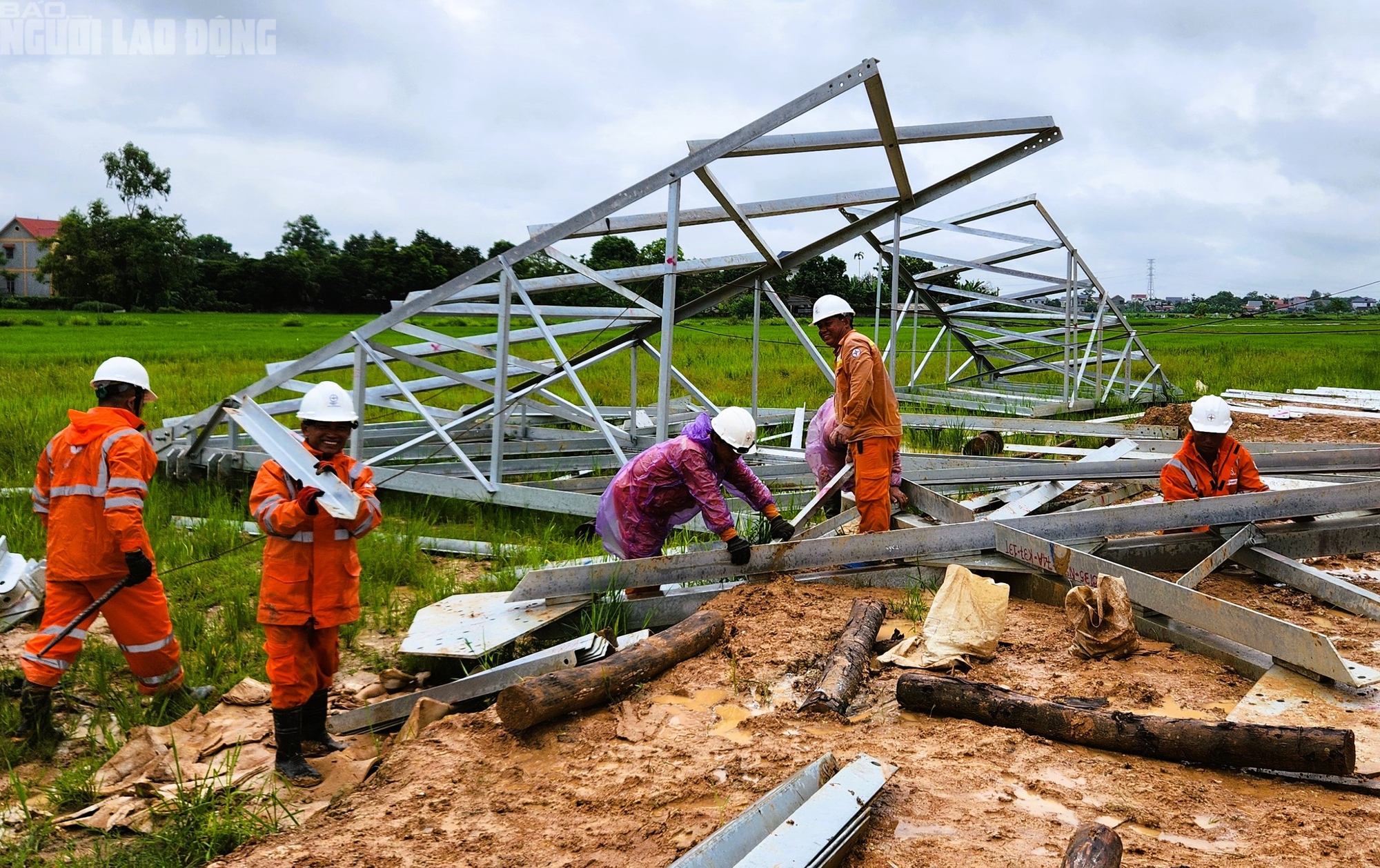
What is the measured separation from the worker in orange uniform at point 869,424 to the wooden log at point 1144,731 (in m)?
2.45

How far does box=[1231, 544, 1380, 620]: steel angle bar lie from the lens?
500 cm

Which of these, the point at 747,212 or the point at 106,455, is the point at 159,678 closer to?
the point at 106,455

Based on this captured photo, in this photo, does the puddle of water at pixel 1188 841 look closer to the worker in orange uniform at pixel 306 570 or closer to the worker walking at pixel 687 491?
the worker walking at pixel 687 491

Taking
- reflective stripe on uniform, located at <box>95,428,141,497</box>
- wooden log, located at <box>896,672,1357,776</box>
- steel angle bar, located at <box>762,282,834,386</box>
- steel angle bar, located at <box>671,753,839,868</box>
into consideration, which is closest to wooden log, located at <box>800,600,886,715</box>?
wooden log, located at <box>896,672,1357,776</box>

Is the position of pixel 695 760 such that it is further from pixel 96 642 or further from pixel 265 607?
pixel 96 642

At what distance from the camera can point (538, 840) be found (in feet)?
10.9

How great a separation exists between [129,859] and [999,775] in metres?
3.29

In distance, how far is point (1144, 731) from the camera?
3.55m

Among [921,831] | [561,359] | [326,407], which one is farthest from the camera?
[561,359]

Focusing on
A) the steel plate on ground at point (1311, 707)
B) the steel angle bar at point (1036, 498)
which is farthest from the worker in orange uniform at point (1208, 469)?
the steel plate on ground at point (1311, 707)

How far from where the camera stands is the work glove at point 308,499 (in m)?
4.19

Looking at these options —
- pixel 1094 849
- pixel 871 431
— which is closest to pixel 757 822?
pixel 1094 849

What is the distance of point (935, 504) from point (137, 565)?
16.2 ft

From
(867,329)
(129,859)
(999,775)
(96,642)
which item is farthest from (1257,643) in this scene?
(867,329)
